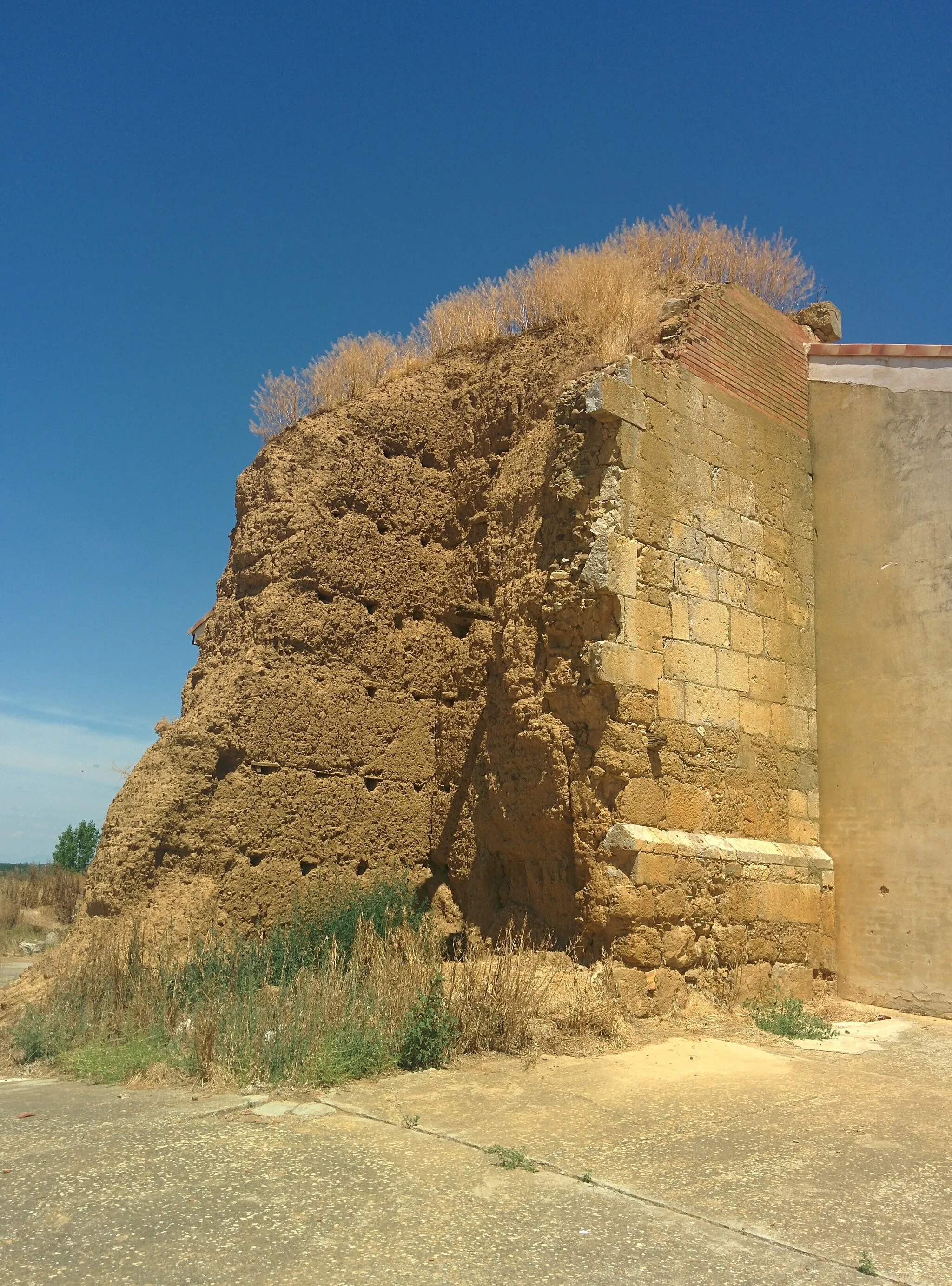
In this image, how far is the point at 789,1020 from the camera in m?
6.54

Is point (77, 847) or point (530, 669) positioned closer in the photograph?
point (530, 669)

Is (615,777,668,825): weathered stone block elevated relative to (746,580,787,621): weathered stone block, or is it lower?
lower

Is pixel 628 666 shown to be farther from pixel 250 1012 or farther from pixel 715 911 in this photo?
pixel 250 1012

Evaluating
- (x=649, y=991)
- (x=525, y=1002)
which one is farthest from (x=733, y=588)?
(x=525, y=1002)

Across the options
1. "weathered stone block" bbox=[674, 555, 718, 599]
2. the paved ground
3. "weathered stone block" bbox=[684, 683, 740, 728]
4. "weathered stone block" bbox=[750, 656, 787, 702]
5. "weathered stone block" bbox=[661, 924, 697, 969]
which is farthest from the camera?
"weathered stone block" bbox=[750, 656, 787, 702]

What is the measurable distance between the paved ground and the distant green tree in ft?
47.4

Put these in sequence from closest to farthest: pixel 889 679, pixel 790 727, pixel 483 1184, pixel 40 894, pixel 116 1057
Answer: pixel 483 1184
pixel 116 1057
pixel 889 679
pixel 790 727
pixel 40 894

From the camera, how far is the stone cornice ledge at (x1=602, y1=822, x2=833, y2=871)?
634 centimetres

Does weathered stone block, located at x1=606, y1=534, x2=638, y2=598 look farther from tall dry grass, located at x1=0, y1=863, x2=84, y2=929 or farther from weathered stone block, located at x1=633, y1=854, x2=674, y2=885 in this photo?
tall dry grass, located at x1=0, y1=863, x2=84, y2=929

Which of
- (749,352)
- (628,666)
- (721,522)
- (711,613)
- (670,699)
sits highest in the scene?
(749,352)

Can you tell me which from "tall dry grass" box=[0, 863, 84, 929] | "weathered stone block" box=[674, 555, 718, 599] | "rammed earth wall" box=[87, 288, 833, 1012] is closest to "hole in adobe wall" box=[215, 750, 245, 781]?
"rammed earth wall" box=[87, 288, 833, 1012]

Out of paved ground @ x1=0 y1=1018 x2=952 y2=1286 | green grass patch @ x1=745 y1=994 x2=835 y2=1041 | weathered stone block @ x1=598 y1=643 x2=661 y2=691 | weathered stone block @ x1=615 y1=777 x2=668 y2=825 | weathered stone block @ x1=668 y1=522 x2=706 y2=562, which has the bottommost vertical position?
paved ground @ x1=0 y1=1018 x2=952 y2=1286

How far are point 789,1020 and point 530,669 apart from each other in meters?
2.82

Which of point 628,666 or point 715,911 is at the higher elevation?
point 628,666
